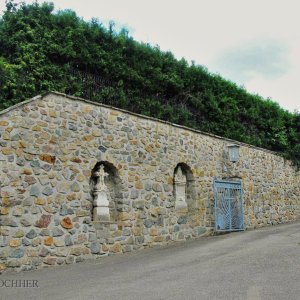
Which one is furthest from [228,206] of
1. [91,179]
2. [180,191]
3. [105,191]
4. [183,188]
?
[91,179]

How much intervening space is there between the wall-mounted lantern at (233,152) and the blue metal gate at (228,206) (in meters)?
0.67

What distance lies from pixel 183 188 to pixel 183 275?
187 inches

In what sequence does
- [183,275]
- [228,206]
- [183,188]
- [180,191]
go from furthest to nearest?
[228,206], [183,188], [180,191], [183,275]

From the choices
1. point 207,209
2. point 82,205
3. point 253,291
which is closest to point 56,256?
point 82,205

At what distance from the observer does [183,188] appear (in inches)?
433

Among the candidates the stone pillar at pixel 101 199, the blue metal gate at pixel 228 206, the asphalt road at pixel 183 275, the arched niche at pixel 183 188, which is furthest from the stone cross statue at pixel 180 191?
the stone pillar at pixel 101 199

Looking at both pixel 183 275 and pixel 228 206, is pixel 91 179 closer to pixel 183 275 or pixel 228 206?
pixel 183 275

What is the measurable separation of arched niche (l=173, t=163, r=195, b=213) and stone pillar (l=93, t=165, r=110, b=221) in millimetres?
2277

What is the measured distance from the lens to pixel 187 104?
1271 centimetres

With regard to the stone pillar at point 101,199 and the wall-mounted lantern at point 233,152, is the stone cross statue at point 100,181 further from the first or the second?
the wall-mounted lantern at point 233,152

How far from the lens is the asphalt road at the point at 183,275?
17.4ft

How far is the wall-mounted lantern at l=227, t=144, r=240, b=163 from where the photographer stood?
40.5 feet

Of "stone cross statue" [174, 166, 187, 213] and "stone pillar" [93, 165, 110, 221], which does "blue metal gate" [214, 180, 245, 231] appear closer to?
"stone cross statue" [174, 166, 187, 213]

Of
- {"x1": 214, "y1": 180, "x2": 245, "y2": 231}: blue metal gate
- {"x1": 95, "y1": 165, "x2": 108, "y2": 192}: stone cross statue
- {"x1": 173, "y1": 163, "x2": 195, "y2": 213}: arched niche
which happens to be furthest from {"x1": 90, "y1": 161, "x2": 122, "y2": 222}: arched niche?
{"x1": 214, "y1": 180, "x2": 245, "y2": 231}: blue metal gate
